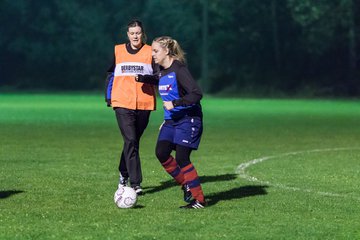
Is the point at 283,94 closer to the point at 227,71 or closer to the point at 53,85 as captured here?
the point at 227,71

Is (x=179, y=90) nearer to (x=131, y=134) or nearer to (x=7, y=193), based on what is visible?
(x=131, y=134)

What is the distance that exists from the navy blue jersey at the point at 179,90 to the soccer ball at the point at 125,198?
0.93 metres

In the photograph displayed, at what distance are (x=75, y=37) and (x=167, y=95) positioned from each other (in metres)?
65.7

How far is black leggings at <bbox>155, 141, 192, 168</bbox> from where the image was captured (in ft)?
33.9

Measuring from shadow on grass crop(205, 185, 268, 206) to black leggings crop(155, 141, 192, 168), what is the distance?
688 mm

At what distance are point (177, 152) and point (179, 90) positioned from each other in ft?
2.24

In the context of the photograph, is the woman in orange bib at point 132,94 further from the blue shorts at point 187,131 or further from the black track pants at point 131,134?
the blue shorts at point 187,131

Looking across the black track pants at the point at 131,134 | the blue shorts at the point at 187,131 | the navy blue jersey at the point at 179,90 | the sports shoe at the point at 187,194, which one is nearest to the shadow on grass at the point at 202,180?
the black track pants at the point at 131,134

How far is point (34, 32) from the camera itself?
75500 millimetres

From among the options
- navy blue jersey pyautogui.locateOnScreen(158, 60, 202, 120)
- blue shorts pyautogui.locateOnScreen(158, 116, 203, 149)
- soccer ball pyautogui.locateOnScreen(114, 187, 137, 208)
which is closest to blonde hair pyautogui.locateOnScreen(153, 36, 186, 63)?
navy blue jersey pyautogui.locateOnScreen(158, 60, 202, 120)

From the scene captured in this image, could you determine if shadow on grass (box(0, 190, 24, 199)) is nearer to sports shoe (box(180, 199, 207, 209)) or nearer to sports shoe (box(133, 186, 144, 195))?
sports shoe (box(133, 186, 144, 195))

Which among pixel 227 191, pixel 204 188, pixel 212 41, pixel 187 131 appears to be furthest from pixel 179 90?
pixel 212 41

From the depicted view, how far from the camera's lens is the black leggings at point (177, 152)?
1034cm

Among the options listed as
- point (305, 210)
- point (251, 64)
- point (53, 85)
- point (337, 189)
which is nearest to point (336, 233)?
point (305, 210)
